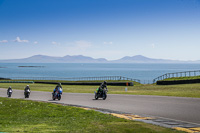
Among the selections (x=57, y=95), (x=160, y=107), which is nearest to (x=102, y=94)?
(x=57, y=95)

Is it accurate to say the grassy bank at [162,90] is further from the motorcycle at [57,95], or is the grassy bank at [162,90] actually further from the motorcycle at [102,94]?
the motorcycle at [57,95]

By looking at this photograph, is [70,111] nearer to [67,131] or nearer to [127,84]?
[67,131]

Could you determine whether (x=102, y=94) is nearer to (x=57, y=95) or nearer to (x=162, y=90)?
(x=57, y=95)

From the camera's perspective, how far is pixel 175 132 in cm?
846

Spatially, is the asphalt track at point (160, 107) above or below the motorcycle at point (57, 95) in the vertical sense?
below

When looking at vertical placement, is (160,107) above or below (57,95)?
below

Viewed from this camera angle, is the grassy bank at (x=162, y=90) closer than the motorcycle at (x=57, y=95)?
No

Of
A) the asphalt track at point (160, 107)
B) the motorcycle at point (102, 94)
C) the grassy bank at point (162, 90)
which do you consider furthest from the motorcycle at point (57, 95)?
the grassy bank at point (162, 90)

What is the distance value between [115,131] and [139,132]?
761mm

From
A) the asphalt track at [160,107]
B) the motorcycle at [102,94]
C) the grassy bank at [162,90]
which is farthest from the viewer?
the grassy bank at [162,90]

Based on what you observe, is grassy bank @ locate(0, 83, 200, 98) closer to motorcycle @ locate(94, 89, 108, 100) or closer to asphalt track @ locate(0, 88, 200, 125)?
asphalt track @ locate(0, 88, 200, 125)

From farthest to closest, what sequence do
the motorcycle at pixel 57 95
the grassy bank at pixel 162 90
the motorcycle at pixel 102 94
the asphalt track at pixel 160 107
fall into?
the grassy bank at pixel 162 90, the motorcycle at pixel 57 95, the motorcycle at pixel 102 94, the asphalt track at pixel 160 107

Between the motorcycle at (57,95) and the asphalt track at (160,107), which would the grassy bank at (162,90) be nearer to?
the asphalt track at (160,107)

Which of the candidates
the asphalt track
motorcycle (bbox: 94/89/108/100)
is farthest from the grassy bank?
motorcycle (bbox: 94/89/108/100)
